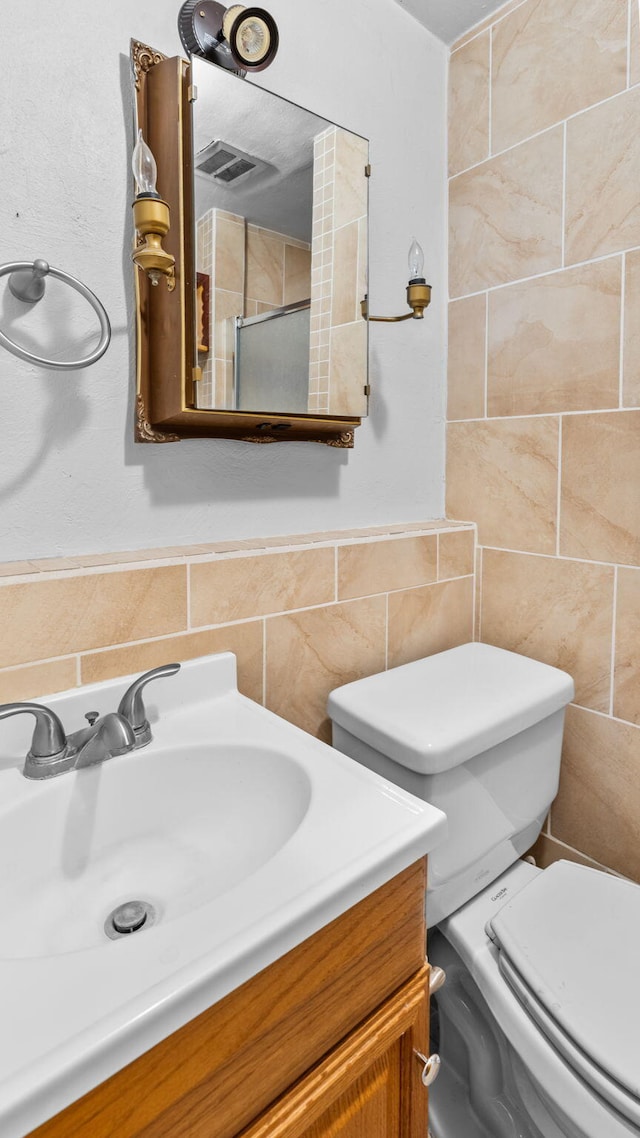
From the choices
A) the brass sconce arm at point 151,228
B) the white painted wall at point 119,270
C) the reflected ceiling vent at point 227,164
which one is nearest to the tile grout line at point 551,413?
the white painted wall at point 119,270

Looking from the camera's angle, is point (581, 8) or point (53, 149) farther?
point (581, 8)

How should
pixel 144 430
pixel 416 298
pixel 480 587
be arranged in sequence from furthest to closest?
pixel 480 587
pixel 416 298
pixel 144 430

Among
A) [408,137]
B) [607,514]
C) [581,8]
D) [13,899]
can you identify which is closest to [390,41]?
[408,137]

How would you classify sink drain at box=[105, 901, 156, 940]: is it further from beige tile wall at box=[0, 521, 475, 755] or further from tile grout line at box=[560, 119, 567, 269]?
tile grout line at box=[560, 119, 567, 269]

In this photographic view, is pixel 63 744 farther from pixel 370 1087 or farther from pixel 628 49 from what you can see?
pixel 628 49

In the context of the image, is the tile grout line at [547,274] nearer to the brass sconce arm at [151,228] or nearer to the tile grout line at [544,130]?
the tile grout line at [544,130]

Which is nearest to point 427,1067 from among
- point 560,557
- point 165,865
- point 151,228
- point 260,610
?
point 165,865

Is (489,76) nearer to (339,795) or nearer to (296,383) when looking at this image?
(296,383)

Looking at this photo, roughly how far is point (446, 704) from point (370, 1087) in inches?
20.6

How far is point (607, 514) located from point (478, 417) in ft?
1.21

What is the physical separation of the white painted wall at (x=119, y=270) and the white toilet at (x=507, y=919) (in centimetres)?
41

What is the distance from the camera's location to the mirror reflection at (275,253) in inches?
35.8

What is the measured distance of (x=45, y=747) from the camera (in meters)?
0.72

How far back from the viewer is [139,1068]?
0.43 meters
